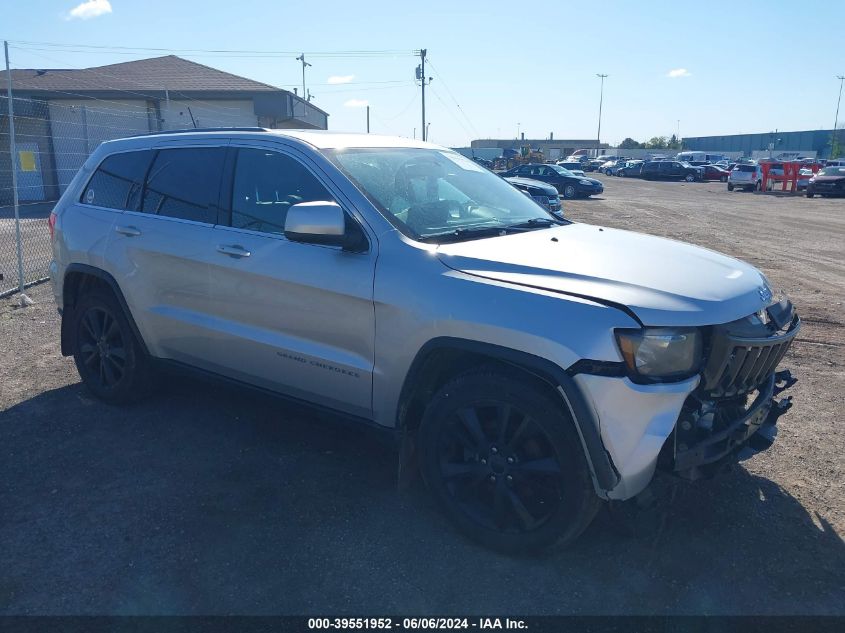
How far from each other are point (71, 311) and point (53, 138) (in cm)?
1364

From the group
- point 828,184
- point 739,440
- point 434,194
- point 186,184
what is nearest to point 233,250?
point 186,184

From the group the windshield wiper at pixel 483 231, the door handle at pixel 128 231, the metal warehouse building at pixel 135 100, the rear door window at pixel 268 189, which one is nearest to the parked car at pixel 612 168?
the metal warehouse building at pixel 135 100

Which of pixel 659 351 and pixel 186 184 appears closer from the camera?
pixel 659 351

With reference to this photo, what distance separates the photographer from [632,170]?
5638 cm

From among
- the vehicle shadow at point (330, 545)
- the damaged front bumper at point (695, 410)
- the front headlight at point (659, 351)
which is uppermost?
the front headlight at point (659, 351)

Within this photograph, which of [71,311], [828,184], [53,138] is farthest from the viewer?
[828,184]

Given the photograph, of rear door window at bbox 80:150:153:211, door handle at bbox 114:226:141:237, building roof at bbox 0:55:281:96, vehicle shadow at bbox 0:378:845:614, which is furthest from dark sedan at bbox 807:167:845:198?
door handle at bbox 114:226:141:237

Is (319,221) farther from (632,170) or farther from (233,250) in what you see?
(632,170)

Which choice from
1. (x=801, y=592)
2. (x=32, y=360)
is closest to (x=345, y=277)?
(x=801, y=592)

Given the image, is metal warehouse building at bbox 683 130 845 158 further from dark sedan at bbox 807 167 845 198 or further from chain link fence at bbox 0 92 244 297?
chain link fence at bbox 0 92 244 297

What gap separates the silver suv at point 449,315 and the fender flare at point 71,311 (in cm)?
3

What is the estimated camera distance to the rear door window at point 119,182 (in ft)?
15.8

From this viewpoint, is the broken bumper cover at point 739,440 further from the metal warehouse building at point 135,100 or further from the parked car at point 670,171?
the parked car at point 670,171

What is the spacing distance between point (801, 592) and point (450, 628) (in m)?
1.52
